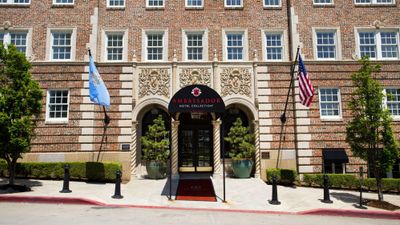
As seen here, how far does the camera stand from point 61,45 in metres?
18.1

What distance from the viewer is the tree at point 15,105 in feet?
41.7

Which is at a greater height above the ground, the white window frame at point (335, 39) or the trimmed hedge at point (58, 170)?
the white window frame at point (335, 39)

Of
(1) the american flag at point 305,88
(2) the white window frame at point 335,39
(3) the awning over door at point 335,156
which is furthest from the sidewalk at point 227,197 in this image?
(2) the white window frame at point 335,39

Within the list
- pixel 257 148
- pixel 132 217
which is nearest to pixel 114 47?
pixel 257 148

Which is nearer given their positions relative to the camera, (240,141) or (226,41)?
(240,141)

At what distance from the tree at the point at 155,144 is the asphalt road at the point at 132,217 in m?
5.91

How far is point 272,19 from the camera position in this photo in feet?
61.0

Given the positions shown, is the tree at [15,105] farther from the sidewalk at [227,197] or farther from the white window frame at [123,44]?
the white window frame at [123,44]

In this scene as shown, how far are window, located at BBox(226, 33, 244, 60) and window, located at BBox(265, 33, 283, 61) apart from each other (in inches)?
61.0

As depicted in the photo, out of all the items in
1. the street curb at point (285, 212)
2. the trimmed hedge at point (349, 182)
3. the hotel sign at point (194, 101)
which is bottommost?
the street curb at point (285, 212)

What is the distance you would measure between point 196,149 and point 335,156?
784cm

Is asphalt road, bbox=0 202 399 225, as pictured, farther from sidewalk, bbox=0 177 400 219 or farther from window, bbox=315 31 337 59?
window, bbox=315 31 337 59

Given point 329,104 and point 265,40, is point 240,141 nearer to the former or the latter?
point 329,104

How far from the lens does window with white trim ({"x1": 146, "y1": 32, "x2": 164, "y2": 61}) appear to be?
18.4m
